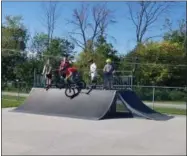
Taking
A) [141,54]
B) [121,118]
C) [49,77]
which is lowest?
[121,118]

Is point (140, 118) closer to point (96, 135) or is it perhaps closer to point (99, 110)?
point (99, 110)

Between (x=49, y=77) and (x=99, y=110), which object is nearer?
(x=99, y=110)

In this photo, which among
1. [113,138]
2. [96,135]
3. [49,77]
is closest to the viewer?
[113,138]

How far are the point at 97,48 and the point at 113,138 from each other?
18672 millimetres

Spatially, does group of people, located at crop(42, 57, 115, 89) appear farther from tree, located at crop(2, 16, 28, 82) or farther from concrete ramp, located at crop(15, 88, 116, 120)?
tree, located at crop(2, 16, 28, 82)

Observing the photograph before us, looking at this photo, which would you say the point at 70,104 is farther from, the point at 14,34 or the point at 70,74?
the point at 14,34

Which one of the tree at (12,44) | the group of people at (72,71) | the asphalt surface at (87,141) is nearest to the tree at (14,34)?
the tree at (12,44)

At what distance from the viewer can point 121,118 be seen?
9930mm

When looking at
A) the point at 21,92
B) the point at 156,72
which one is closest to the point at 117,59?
the point at 156,72

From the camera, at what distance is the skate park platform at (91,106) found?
10.0 m

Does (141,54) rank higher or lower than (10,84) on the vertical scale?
higher

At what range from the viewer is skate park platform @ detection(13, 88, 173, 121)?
1004cm

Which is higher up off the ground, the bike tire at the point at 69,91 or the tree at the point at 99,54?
the tree at the point at 99,54

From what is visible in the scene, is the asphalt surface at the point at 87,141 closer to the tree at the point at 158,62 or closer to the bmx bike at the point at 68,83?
the bmx bike at the point at 68,83
